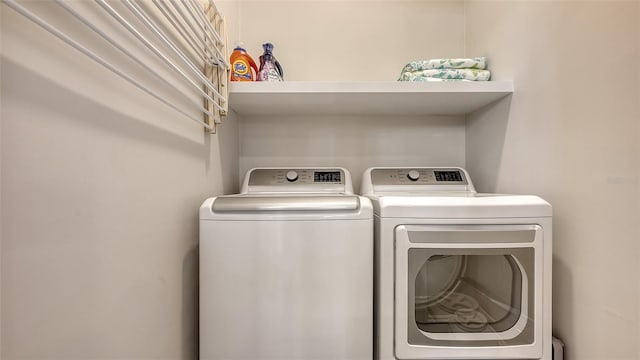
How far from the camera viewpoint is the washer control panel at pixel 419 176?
51.8 inches

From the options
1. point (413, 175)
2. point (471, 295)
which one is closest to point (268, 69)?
point (413, 175)

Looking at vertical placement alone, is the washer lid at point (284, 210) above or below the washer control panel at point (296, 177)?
below

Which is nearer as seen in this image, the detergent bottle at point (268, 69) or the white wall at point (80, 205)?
the white wall at point (80, 205)

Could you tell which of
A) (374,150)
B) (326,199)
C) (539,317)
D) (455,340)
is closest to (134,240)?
(326,199)

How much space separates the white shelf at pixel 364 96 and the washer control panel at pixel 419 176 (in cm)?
32

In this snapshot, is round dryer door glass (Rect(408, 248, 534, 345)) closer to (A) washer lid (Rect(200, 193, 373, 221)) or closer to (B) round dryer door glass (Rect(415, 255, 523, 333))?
(B) round dryer door glass (Rect(415, 255, 523, 333))

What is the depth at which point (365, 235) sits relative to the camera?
0.85m

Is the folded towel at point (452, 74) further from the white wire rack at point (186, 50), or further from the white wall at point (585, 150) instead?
the white wire rack at point (186, 50)

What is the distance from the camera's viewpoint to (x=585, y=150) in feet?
2.49

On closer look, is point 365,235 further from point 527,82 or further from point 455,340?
point 527,82

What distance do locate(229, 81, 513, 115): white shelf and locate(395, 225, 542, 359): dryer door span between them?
61 centimetres

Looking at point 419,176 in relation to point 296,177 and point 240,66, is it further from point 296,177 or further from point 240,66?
point 240,66

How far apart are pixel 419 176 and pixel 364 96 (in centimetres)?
47

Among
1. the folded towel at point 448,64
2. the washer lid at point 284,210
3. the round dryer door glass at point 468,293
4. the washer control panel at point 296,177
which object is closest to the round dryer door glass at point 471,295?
the round dryer door glass at point 468,293
